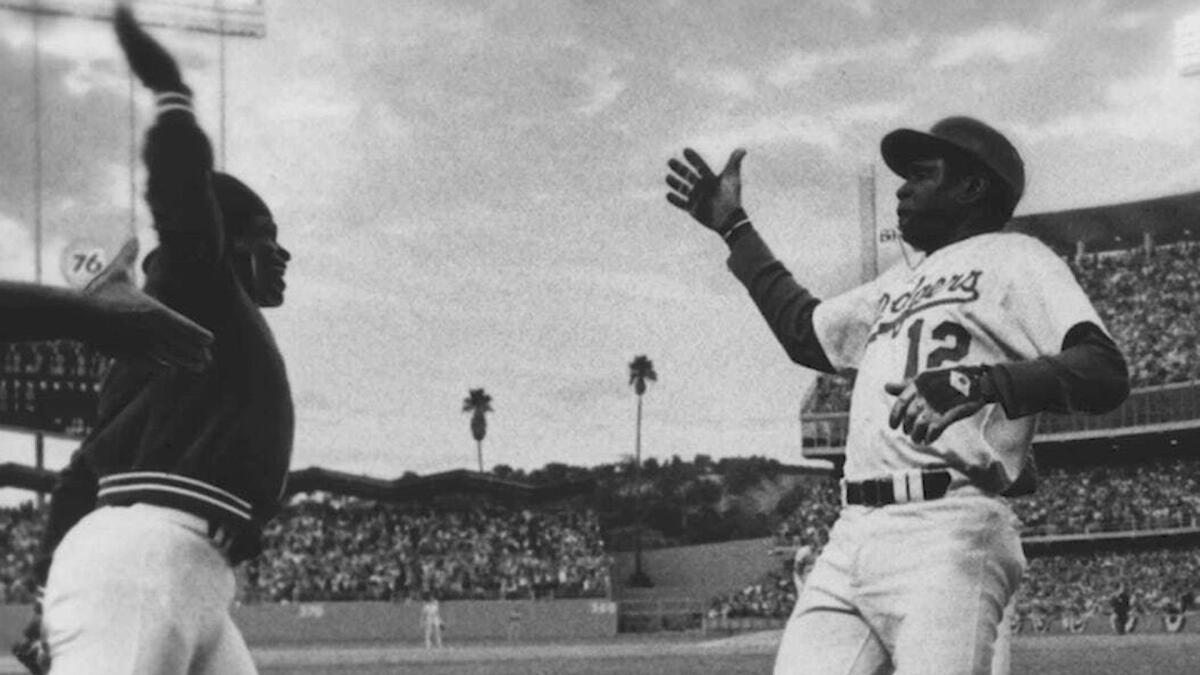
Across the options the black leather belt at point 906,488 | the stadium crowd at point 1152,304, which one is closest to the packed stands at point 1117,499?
the stadium crowd at point 1152,304

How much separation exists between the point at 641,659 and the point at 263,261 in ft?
72.3

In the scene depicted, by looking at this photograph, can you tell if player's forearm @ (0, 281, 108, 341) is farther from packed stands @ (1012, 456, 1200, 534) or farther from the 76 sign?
packed stands @ (1012, 456, 1200, 534)

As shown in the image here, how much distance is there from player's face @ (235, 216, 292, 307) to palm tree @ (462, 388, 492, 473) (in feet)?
291

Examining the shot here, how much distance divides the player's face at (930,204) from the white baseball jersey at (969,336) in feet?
0.43

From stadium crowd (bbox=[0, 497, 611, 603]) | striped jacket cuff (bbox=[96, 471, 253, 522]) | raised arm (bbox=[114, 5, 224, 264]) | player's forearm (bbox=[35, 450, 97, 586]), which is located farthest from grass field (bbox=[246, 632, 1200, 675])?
raised arm (bbox=[114, 5, 224, 264])

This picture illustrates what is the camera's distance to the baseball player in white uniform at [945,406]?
182 inches

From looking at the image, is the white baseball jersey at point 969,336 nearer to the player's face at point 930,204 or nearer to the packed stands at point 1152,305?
the player's face at point 930,204

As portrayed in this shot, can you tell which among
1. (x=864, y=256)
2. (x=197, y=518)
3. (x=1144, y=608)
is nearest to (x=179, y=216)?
(x=197, y=518)

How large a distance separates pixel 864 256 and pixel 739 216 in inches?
2278

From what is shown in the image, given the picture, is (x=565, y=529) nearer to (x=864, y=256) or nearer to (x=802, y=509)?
(x=802, y=509)

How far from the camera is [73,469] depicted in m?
5.61

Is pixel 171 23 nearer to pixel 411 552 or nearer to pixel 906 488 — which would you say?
pixel 411 552

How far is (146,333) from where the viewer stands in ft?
10.2

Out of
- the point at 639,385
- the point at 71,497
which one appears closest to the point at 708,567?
the point at 639,385
